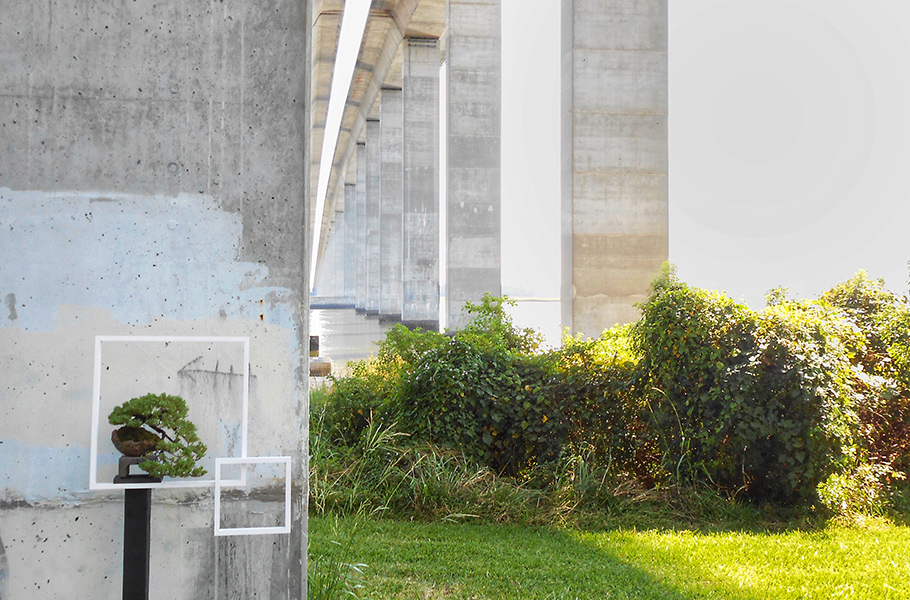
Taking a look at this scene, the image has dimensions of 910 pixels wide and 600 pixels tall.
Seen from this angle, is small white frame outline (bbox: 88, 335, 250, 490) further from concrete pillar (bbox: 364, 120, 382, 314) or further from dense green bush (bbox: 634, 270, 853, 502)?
concrete pillar (bbox: 364, 120, 382, 314)

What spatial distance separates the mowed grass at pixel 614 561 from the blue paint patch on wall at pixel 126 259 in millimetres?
1973

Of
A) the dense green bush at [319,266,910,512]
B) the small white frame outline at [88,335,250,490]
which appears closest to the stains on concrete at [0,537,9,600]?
the small white frame outline at [88,335,250,490]

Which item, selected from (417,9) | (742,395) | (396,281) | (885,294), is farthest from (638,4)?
(396,281)

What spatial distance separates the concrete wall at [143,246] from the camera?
328 cm

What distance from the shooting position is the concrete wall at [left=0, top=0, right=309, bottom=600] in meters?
3.28

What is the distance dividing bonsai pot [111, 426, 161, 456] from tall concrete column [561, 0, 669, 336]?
9.23 meters

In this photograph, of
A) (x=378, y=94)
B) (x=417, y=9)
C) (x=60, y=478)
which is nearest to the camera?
(x=60, y=478)

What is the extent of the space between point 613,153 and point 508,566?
796 cm

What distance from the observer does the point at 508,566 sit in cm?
493

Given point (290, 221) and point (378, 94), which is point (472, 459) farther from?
point (378, 94)

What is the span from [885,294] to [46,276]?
7884 mm

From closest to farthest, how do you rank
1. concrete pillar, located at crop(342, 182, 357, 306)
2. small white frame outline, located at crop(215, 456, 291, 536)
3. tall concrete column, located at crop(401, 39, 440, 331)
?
small white frame outline, located at crop(215, 456, 291, 536), tall concrete column, located at crop(401, 39, 440, 331), concrete pillar, located at crop(342, 182, 357, 306)

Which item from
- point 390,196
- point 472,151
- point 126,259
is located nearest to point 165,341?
point 126,259

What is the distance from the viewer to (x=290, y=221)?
3.45m
